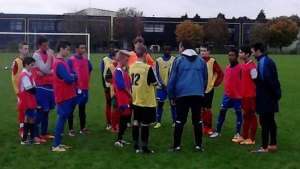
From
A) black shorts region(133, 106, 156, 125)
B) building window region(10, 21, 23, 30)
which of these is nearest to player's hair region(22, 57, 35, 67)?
black shorts region(133, 106, 156, 125)

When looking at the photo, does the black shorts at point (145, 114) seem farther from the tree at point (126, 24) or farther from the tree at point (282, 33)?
the tree at point (282, 33)

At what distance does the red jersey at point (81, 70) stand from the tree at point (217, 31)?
280 ft

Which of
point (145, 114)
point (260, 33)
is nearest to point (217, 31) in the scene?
point (260, 33)

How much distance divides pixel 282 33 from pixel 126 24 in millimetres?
30198

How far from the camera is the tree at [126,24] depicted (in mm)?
81500

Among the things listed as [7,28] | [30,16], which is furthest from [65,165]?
[30,16]

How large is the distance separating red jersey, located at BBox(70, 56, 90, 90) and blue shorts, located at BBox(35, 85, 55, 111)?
75 cm

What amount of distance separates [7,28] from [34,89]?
65.8 meters

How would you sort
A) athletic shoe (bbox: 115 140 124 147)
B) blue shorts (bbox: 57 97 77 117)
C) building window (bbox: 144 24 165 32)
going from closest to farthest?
blue shorts (bbox: 57 97 77 117)
athletic shoe (bbox: 115 140 124 147)
building window (bbox: 144 24 165 32)

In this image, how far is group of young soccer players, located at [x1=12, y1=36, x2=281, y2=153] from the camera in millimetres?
8633

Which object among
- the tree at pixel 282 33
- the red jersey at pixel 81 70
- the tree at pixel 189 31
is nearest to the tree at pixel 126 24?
the tree at pixel 189 31

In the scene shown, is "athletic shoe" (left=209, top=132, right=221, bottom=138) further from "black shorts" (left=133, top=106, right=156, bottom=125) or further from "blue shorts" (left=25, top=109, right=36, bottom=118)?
"blue shorts" (left=25, top=109, right=36, bottom=118)

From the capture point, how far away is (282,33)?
92.3 metres

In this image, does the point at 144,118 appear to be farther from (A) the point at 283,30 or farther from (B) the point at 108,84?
(A) the point at 283,30
